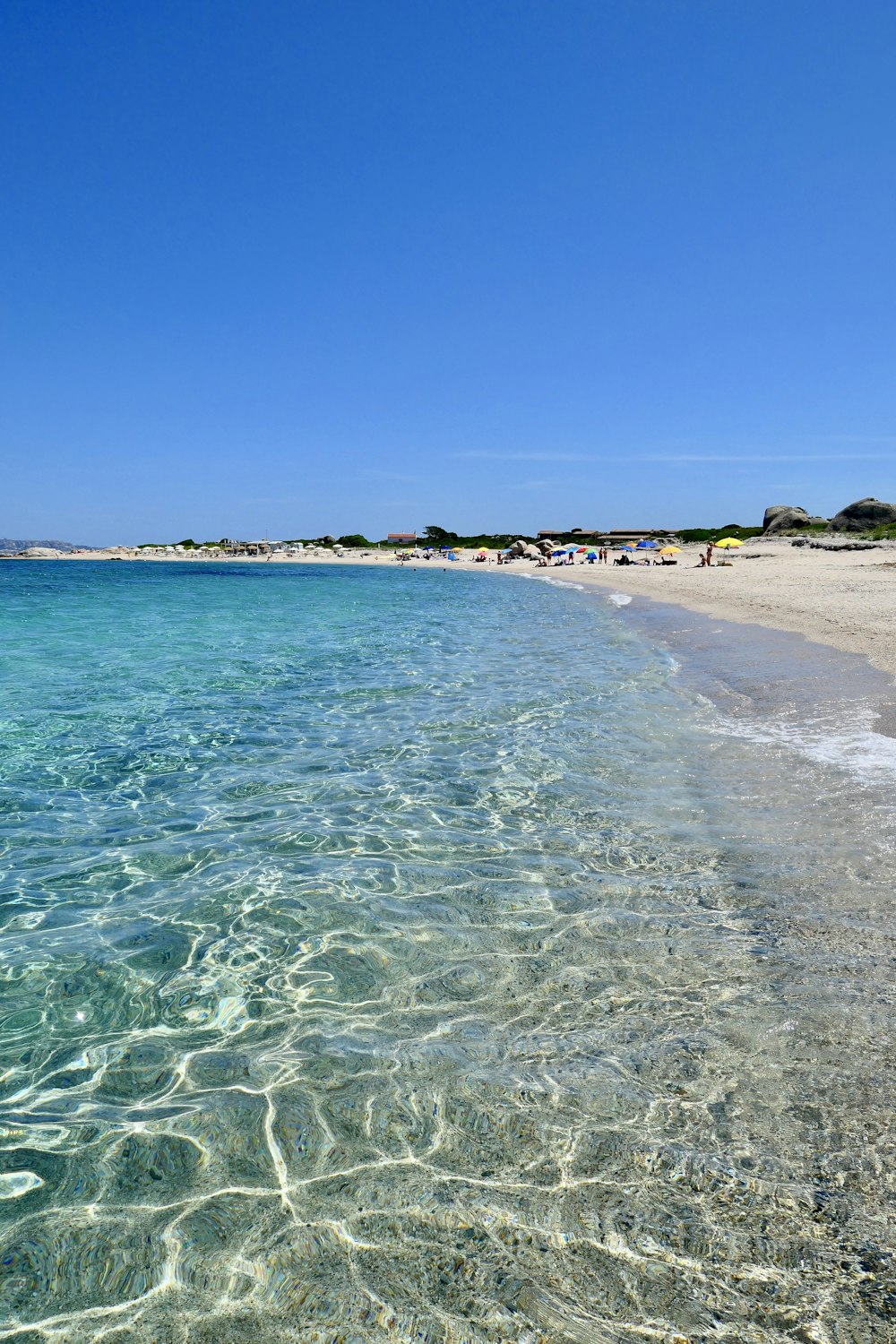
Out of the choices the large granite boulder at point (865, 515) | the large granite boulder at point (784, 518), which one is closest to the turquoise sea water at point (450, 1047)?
the large granite boulder at point (865, 515)

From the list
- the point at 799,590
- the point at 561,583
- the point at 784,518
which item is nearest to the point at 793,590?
the point at 799,590

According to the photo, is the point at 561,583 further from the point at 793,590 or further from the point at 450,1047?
the point at 450,1047

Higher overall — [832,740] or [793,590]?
[793,590]

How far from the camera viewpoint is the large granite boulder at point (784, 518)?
69938 mm

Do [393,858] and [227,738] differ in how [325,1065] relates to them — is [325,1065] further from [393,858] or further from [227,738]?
[227,738]

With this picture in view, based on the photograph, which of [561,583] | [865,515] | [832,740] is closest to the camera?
[832,740]

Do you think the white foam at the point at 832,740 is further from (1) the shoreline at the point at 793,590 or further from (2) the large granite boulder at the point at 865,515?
(2) the large granite boulder at the point at 865,515

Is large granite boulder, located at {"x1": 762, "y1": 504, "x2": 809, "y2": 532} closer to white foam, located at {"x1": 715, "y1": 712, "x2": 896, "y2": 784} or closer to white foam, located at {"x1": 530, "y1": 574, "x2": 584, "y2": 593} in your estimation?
white foam, located at {"x1": 530, "y1": 574, "x2": 584, "y2": 593}

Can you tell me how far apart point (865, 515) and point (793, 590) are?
3164 centimetres

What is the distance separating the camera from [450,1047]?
3562 millimetres

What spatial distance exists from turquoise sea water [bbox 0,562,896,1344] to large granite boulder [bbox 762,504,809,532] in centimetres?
6967

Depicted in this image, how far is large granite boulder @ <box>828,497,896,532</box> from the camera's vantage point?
5322 centimetres

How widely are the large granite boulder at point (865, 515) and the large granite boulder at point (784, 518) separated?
13.0 m

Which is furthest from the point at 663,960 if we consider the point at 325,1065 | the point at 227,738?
the point at 227,738
